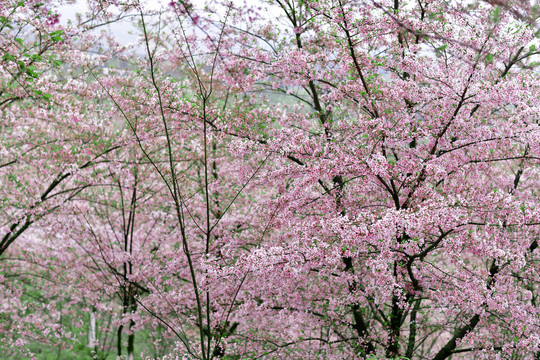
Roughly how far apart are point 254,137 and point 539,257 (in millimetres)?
4983

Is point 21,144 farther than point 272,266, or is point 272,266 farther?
point 21,144

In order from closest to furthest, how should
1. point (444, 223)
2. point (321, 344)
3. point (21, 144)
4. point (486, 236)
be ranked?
point (444, 223), point (486, 236), point (321, 344), point (21, 144)

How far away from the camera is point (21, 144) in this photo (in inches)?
353

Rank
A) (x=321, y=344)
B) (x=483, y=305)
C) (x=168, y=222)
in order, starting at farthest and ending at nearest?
(x=168, y=222), (x=321, y=344), (x=483, y=305)

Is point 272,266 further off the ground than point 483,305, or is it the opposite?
point 272,266

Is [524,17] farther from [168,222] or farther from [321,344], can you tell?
[168,222]

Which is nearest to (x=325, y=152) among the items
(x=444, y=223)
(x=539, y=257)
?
(x=444, y=223)

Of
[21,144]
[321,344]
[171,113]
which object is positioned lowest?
[321,344]

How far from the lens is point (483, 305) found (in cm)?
578

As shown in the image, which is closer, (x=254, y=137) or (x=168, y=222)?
(x=254, y=137)

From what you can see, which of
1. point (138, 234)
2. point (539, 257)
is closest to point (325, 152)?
point (539, 257)

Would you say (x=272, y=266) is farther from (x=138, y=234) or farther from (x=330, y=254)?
(x=138, y=234)

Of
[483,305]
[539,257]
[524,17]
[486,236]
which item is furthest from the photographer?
[539,257]

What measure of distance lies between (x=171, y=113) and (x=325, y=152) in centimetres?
277
